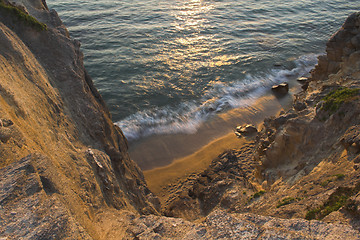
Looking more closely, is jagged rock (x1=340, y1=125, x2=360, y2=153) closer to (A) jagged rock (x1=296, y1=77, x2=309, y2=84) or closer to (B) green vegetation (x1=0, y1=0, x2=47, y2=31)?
(B) green vegetation (x1=0, y1=0, x2=47, y2=31)

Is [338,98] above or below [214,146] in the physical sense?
above

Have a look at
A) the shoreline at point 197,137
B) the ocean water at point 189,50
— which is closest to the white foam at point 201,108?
the ocean water at point 189,50

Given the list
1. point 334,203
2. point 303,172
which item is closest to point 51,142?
point 334,203

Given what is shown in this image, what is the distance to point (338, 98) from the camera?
8789 mm

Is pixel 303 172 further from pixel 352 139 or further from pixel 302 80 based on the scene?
pixel 302 80

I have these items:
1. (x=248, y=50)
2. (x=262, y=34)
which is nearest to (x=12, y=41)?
(x=248, y=50)

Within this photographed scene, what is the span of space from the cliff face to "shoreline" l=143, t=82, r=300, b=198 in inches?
68.0

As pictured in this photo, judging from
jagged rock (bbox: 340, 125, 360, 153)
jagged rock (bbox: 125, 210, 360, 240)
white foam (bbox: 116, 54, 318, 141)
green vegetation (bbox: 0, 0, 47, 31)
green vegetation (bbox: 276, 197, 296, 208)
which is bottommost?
white foam (bbox: 116, 54, 318, 141)

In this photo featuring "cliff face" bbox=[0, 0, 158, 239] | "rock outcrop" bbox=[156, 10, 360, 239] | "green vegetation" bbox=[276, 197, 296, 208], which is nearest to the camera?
"cliff face" bbox=[0, 0, 158, 239]

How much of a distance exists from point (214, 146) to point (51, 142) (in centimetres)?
1012

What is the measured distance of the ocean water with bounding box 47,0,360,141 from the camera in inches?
765

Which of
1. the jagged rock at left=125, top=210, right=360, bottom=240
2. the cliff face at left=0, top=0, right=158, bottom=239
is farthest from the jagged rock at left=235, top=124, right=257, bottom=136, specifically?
the jagged rock at left=125, top=210, right=360, bottom=240

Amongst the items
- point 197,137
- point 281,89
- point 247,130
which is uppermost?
point 281,89

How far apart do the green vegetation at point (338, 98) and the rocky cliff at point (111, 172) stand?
0.04 meters
